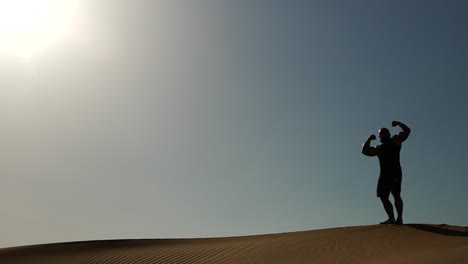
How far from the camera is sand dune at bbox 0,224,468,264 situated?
273 inches

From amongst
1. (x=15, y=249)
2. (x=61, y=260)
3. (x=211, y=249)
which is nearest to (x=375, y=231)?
(x=211, y=249)

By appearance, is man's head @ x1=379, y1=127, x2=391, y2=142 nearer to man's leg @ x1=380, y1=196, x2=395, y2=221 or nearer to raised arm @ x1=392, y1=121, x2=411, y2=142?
raised arm @ x1=392, y1=121, x2=411, y2=142

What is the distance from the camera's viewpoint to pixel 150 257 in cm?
977

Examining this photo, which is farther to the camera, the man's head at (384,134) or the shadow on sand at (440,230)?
the man's head at (384,134)

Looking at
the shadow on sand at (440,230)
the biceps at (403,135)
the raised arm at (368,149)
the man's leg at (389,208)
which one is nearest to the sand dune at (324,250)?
the shadow on sand at (440,230)

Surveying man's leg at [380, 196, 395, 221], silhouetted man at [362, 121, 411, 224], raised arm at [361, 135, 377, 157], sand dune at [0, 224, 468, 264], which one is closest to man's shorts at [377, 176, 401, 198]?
silhouetted man at [362, 121, 411, 224]

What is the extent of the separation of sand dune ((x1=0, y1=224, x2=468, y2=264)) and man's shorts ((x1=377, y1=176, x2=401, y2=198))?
0.74m

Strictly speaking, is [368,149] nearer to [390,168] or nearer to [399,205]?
[390,168]

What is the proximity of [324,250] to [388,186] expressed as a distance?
2.45m

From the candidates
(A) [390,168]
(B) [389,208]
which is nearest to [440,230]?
(B) [389,208]

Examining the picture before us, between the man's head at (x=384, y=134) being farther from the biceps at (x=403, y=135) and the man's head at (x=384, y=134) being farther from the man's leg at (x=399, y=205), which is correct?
the man's leg at (x=399, y=205)

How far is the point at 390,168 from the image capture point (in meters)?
9.83

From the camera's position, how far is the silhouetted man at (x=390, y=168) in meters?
9.77

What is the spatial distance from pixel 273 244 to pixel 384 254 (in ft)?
8.62
